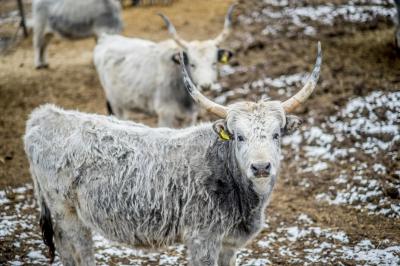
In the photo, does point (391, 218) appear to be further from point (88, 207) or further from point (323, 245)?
point (88, 207)

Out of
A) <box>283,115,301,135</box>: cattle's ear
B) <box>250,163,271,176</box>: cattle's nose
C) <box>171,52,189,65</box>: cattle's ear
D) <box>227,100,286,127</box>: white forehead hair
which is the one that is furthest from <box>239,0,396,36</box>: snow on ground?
<box>250,163,271,176</box>: cattle's nose

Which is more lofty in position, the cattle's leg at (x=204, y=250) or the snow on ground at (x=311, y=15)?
the cattle's leg at (x=204, y=250)

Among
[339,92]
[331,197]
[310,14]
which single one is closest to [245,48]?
[310,14]

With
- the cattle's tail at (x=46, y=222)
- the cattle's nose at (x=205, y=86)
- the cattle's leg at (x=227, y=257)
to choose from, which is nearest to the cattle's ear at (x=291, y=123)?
the cattle's leg at (x=227, y=257)

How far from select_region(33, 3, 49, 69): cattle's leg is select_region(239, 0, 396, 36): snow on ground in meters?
5.46

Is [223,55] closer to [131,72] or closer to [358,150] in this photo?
[131,72]

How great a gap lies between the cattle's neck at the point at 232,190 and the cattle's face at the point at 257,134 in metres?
0.15

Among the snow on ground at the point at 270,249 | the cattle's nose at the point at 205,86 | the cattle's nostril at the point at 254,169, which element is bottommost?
the snow on ground at the point at 270,249

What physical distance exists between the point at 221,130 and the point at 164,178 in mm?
725

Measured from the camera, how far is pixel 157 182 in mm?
4941

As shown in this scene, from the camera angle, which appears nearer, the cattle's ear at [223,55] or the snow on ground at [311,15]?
the cattle's ear at [223,55]

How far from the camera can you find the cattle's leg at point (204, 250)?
187 inches

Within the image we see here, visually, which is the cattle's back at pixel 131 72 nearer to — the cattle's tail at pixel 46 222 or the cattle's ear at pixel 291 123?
the cattle's tail at pixel 46 222

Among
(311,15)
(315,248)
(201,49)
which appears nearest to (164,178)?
(315,248)
